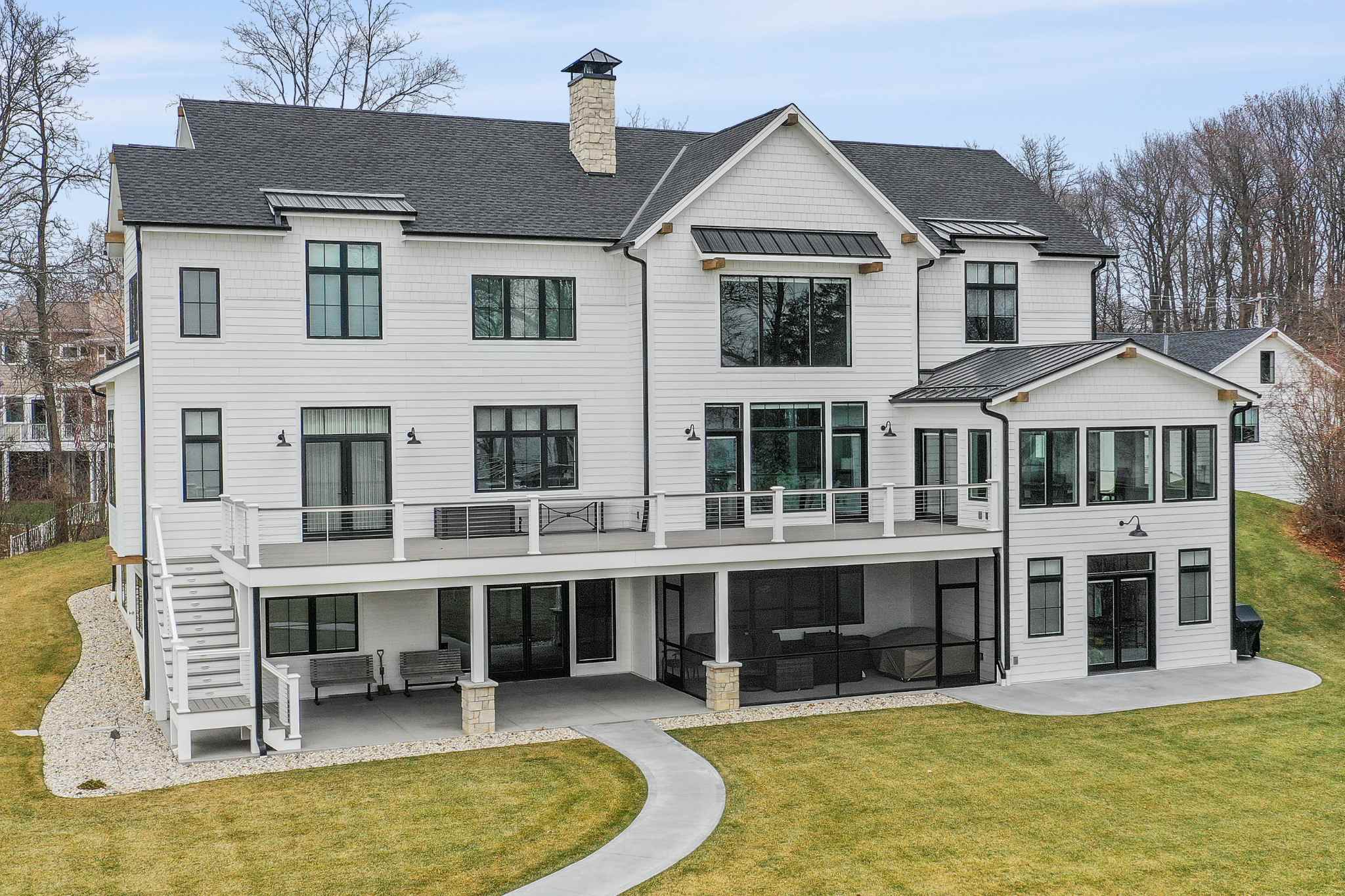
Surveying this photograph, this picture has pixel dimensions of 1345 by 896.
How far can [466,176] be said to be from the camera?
23.6 meters

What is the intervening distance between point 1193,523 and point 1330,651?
490 cm

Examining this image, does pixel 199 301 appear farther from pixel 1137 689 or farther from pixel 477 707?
pixel 1137 689

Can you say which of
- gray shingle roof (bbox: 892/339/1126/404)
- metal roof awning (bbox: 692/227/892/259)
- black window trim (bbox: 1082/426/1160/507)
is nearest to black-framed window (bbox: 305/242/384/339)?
metal roof awning (bbox: 692/227/892/259)

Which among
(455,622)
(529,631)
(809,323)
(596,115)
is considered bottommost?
(529,631)

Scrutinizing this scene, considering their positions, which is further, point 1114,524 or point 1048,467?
point 1114,524

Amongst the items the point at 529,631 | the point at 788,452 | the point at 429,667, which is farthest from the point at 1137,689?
the point at 429,667

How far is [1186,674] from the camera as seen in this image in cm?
2295

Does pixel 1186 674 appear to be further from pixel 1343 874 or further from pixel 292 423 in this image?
pixel 292 423

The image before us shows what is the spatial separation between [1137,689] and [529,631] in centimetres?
1004

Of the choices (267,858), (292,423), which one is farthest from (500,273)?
(267,858)

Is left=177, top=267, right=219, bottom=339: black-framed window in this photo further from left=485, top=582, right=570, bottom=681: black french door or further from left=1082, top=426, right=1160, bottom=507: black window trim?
left=1082, top=426, right=1160, bottom=507: black window trim

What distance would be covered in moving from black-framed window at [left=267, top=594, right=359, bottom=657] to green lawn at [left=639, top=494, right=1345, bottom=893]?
6.08m

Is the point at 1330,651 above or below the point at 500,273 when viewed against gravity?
below

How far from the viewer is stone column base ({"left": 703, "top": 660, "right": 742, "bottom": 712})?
67.7 ft
